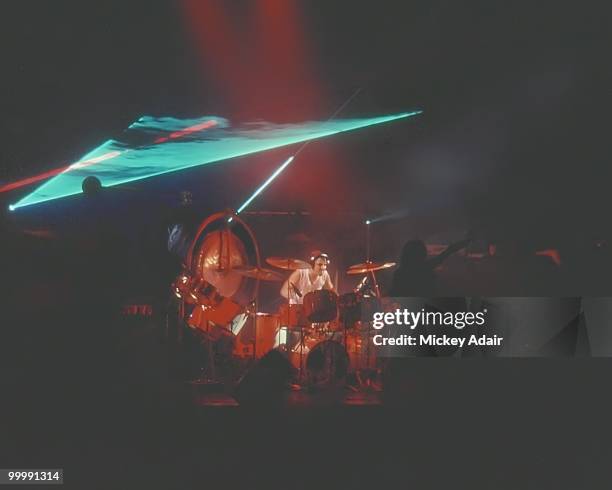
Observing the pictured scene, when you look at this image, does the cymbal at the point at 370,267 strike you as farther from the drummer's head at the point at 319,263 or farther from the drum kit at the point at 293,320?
the drummer's head at the point at 319,263

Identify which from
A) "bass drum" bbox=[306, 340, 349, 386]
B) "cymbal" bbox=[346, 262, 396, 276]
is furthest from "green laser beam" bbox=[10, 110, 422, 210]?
"bass drum" bbox=[306, 340, 349, 386]

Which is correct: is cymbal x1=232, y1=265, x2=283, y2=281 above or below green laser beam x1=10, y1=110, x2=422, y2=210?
below

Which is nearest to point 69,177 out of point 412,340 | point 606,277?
point 412,340

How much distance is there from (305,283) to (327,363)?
0.95 m

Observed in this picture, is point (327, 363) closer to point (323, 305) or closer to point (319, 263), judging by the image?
point (323, 305)

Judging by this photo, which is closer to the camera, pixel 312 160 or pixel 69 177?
pixel 69 177

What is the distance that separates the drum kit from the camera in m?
6.03

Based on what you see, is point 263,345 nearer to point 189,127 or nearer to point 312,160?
point 312,160

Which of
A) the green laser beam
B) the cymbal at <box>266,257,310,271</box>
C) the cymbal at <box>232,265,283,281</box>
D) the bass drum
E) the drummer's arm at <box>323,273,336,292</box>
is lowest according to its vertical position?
the bass drum

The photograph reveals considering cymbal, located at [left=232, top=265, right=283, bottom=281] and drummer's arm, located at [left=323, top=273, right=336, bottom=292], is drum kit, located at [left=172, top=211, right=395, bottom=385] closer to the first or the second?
cymbal, located at [left=232, top=265, right=283, bottom=281]

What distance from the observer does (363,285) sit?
642 centimetres

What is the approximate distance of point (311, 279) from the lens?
6.84 meters

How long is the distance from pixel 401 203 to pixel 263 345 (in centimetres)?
177

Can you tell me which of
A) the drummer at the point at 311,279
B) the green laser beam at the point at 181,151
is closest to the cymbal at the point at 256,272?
the drummer at the point at 311,279
